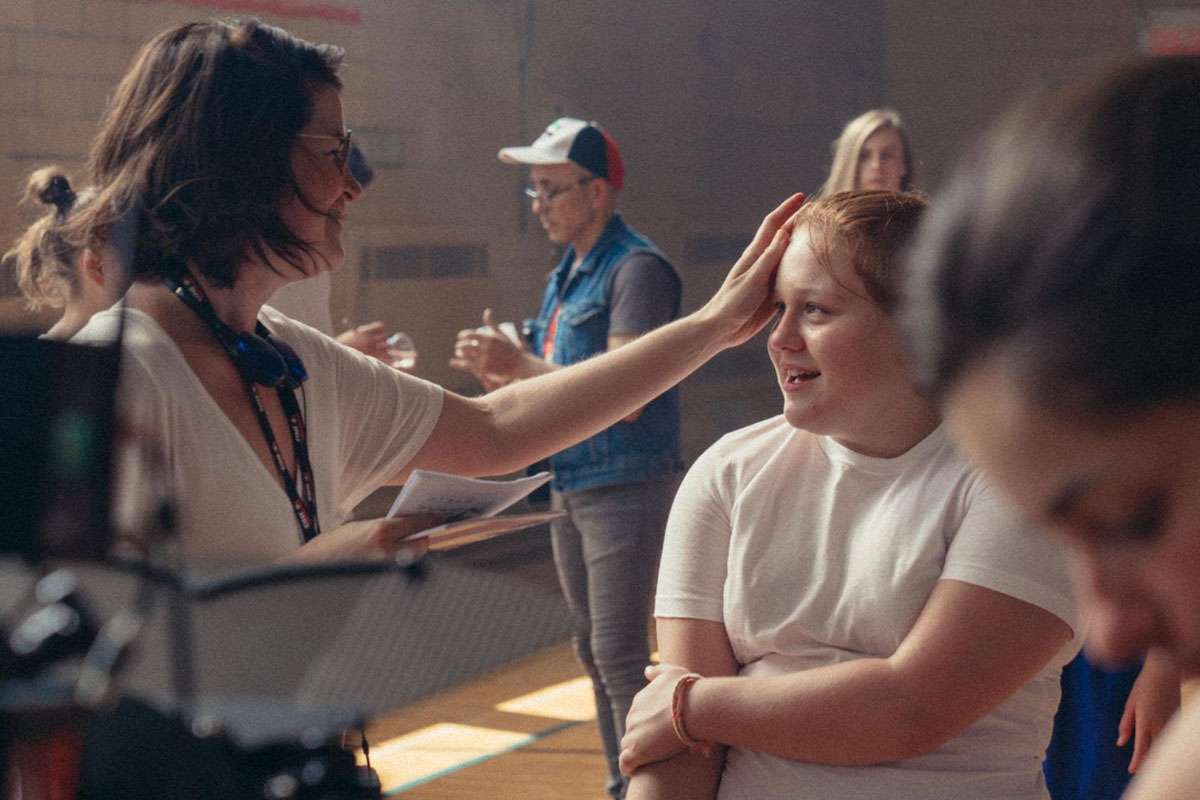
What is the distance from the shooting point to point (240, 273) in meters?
1.78

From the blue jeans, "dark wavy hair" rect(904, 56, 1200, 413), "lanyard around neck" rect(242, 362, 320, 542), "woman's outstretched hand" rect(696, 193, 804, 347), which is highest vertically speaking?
"dark wavy hair" rect(904, 56, 1200, 413)

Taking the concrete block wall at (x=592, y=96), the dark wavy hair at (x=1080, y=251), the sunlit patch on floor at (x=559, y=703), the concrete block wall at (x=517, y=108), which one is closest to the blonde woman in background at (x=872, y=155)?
the concrete block wall at (x=592, y=96)

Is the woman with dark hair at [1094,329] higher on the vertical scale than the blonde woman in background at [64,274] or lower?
higher

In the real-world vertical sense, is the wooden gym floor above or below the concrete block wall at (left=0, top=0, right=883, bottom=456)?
→ below

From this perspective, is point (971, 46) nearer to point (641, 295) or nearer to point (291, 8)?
point (291, 8)

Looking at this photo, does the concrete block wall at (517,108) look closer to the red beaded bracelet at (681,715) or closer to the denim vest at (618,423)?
the denim vest at (618,423)

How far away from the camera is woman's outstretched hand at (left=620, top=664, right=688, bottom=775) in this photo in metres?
1.73

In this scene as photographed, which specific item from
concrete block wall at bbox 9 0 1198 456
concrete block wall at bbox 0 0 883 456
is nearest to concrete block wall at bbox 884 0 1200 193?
concrete block wall at bbox 9 0 1198 456

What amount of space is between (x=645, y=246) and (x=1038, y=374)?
332 cm

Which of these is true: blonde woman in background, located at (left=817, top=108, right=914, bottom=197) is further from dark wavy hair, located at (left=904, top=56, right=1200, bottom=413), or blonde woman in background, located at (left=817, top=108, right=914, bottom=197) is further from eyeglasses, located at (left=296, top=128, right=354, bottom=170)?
dark wavy hair, located at (left=904, top=56, right=1200, bottom=413)

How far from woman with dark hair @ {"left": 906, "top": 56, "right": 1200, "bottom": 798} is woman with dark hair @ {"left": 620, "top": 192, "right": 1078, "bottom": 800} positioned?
1067mm

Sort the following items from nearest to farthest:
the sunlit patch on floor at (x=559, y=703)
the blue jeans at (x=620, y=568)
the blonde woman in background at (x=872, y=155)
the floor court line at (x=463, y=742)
A: the blue jeans at (x=620, y=568)
the blonde woman in background at (x=872, y=155)
the floor court line at (x=463, y=742)
the sunlit patch on floor at (x=559, y=703)

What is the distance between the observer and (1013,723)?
170 centimetres

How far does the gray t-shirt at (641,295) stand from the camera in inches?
144
